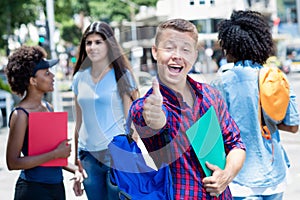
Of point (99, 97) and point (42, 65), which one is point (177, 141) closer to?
point (99, 97)

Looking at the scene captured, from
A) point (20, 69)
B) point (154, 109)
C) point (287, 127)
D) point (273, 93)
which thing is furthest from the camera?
point (20, 69)

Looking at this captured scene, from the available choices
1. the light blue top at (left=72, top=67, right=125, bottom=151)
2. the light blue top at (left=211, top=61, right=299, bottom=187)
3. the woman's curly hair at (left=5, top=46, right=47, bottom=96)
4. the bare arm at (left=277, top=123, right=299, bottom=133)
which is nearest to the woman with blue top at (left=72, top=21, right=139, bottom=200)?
the light blue top at (left=72, top=67, right=125, bottom=151)

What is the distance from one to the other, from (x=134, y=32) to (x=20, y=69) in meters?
1.21

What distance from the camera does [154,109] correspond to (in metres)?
2.15

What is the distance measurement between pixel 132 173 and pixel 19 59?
1626mm

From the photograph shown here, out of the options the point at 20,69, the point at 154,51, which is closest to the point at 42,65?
the point at 20,69

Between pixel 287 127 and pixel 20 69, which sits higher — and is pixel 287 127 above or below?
below

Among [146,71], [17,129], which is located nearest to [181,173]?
[146,71]

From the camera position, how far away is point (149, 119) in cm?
218

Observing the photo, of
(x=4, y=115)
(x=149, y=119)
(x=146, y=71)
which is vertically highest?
(x=146, y=71)

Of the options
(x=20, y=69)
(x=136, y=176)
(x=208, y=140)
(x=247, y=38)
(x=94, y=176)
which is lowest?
(x=94, y=176)

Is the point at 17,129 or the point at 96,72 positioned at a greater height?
the point at 96,72

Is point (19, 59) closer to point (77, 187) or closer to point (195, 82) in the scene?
point (77, 187)

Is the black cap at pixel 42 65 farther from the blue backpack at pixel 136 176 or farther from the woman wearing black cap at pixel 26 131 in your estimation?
the blue backpack at pixel 136 176
